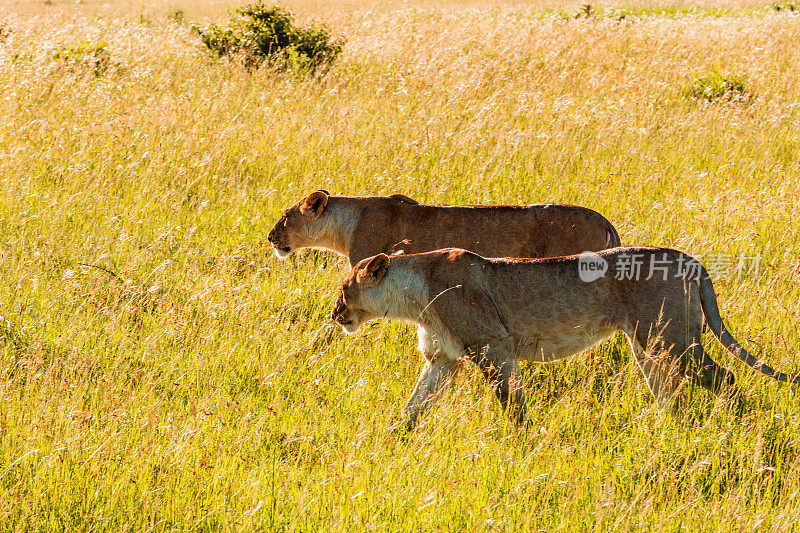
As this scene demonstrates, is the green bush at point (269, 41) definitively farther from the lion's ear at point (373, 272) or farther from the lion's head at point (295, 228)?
the lion's ear at point (373, 272)

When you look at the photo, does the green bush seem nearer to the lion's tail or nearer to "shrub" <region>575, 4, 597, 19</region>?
the lion's tail

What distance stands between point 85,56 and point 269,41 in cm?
272

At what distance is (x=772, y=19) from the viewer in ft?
59.7

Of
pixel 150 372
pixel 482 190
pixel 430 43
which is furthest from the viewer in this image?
pixel 430 43

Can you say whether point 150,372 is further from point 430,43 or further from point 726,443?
point 430,43

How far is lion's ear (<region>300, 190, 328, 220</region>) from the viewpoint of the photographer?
650 cm

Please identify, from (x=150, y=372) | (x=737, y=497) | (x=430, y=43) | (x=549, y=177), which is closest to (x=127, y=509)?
(x=150, y=372)

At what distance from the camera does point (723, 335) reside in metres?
4.61

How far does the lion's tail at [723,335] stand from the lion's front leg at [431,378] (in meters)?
1.39

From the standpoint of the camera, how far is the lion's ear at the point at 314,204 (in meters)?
6.50

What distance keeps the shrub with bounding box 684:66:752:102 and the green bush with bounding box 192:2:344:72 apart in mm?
5085

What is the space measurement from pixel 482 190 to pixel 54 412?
4815 mm

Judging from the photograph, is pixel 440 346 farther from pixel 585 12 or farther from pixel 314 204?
pixel 585 12

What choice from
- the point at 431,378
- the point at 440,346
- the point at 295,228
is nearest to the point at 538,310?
the point at 440,346
